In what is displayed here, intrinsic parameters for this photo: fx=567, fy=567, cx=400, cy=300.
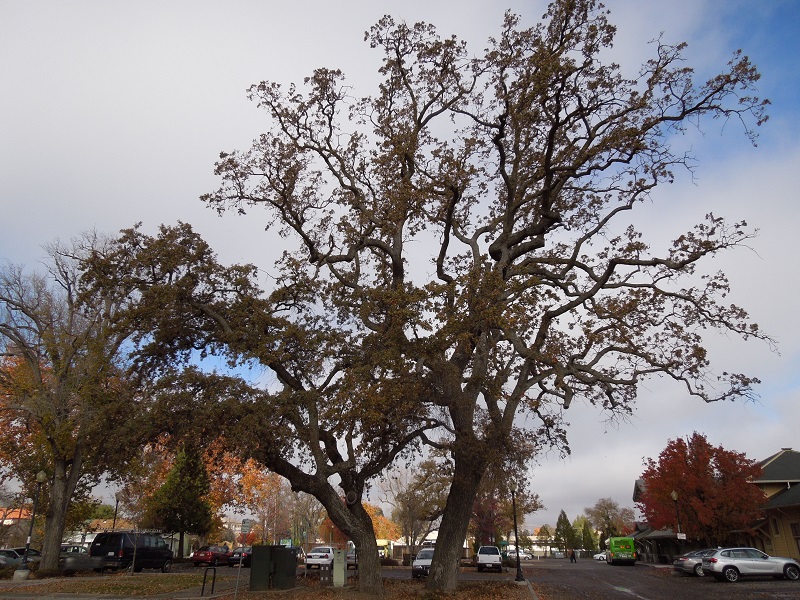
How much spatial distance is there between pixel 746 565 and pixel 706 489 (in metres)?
9.75

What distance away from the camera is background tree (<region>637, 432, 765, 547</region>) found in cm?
3319

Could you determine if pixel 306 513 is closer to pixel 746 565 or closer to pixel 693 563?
pixel 693 563

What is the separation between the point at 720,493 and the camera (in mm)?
33531

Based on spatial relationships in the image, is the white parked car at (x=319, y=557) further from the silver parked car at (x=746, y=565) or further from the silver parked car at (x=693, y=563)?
the silver parked car at (x=746, y=565)

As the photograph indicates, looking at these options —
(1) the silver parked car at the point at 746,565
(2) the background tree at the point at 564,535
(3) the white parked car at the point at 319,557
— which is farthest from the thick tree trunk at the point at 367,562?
(2) the background tree at the point at 564,535

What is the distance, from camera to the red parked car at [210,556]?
120 feet

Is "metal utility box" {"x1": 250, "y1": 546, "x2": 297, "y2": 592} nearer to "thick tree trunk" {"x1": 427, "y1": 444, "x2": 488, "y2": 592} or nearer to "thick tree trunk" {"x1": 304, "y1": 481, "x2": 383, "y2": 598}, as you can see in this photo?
"thick tree trunk" {"x1": 304, "y1": 481, "x2": 383, "y2": 598}

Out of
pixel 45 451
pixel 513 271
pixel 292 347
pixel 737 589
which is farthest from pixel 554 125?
pixel 45 451

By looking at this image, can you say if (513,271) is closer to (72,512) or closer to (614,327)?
(614,327)

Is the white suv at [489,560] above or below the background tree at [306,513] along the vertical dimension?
below

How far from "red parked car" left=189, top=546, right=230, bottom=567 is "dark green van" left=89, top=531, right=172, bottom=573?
6.96 m

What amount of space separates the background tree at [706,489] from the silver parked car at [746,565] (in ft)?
26.4

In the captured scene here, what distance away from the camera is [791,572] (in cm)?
2469

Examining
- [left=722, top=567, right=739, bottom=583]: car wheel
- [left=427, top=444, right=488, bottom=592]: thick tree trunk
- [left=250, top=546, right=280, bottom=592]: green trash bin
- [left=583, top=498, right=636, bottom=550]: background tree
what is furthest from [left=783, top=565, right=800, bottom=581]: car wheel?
[left=583, top=498, right=636, bottom=550]: background tree
